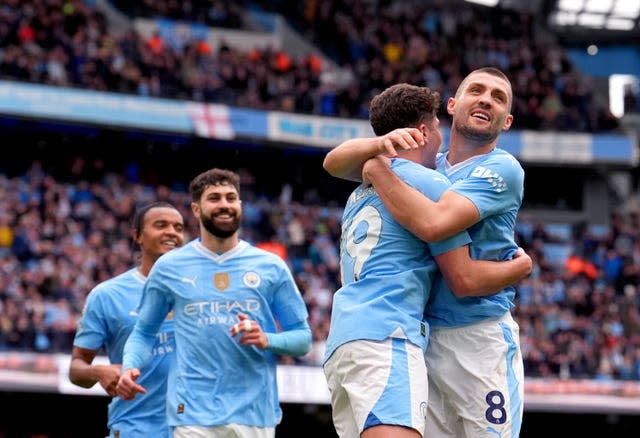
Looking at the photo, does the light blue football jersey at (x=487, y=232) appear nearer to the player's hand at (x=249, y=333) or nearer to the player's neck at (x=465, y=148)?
the player's neck at (x=465, y=148)

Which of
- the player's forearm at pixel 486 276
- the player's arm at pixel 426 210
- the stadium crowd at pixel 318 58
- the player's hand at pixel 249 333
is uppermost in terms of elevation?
the stadium crowd at pixel 318 58

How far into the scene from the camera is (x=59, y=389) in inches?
653

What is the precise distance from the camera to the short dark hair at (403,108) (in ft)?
17.3

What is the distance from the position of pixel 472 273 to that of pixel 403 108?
33.3 inches

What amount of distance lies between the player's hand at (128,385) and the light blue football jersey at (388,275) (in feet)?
5.81

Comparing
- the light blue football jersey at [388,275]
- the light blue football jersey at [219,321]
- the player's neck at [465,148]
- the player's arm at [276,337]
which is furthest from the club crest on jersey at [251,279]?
the player's neck at [465,148]

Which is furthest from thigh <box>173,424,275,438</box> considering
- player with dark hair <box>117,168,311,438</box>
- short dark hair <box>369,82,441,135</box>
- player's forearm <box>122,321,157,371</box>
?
short dark hair <box>369,82,441,135</box>

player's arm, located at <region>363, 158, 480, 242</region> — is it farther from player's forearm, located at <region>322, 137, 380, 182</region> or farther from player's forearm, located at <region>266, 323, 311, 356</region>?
player's forearm, located at <region>266, 323, 311, 356</region>

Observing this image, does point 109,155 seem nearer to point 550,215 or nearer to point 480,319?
point 550,215

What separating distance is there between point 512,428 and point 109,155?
2370 cm

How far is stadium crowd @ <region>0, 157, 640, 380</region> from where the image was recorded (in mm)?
18953

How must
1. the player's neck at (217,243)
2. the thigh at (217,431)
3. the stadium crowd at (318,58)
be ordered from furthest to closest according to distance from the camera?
the stadium crowd at (318,58), the player's neck at (217,243), the thigh at (217,431)

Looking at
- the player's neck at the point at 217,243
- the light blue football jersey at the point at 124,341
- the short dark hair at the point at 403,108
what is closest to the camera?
the short dark hair at the point at 403,108

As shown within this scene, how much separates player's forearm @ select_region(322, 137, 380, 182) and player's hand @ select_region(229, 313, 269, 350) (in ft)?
4.85
